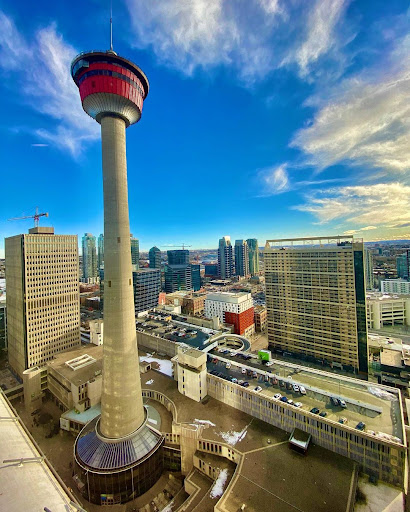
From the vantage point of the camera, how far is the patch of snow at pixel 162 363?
5314 cm

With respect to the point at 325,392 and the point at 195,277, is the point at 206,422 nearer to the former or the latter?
the point at 325,392

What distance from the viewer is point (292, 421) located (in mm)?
34031

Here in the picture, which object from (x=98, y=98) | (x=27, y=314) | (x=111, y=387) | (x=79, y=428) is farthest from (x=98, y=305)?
(x=98, y=98)

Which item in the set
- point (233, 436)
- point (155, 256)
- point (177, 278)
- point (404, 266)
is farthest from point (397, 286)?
point (155, 256)

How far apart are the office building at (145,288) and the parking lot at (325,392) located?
77264mm

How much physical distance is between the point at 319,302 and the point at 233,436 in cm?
4374

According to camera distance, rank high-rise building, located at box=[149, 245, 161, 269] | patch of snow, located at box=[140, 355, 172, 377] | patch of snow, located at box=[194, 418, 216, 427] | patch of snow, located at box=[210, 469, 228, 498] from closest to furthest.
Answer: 1. patch of snow, located at box=[210, 469, 228, 498]
2. patch of snow, located at box=[194, 418, 216, 427]
3. patch of snow, located at box=[140, 355, 172, 377]
4. high-rise building, located at box=[149, 245, 161, 269]

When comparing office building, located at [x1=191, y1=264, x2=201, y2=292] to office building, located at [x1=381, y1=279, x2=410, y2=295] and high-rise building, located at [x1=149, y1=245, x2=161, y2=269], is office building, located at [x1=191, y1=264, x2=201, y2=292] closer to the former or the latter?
high-rise building, located at [x1=149, y1=245, x2=161, y2=269]

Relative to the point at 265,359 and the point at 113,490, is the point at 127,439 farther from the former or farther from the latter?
the point at 265,359

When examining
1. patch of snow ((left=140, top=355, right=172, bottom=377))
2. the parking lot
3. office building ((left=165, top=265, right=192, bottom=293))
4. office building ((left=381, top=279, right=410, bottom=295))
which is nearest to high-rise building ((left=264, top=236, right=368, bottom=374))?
the parking lot

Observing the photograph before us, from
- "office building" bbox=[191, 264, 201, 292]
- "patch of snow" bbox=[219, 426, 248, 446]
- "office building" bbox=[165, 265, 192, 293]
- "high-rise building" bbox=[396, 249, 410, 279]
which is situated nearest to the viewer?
"patch of snow" bbox=[219, 426, 248, 446]

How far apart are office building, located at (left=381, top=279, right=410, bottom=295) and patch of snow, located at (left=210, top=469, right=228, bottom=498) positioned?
5105 inches

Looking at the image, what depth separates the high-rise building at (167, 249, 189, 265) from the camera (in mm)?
177875

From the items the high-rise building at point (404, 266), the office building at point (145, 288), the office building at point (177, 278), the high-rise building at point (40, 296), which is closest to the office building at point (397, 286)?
the high-rise building at point (404, 266)
